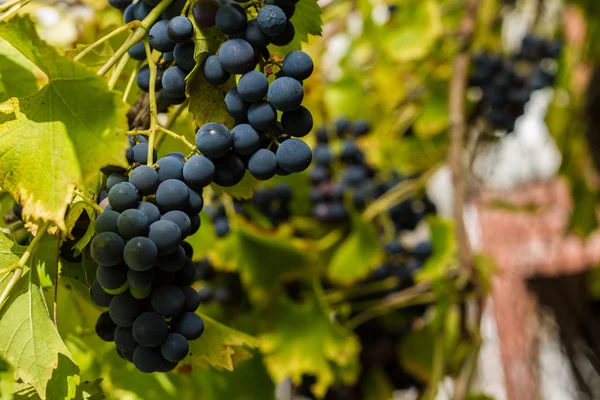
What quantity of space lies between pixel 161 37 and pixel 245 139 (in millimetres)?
87

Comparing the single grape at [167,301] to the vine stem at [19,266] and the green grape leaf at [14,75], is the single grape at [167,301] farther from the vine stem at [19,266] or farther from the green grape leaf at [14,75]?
the green grape leaf at [14,75]

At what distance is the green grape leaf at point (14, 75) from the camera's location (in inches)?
18.0

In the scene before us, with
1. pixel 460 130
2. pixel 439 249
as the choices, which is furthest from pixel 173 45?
pixel 439 249

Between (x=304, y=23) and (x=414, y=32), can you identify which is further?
(x=414, y=32)

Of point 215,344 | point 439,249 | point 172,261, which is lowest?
point 439,249

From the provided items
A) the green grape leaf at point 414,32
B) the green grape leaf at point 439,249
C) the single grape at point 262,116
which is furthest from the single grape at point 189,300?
the green grape leaf at point 414,32

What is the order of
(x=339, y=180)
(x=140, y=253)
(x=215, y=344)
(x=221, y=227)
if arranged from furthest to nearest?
1. (x=339, y=180)
2. (x=221, y=227)
3. (x=215, y=344)
4. (x=140, y=253)

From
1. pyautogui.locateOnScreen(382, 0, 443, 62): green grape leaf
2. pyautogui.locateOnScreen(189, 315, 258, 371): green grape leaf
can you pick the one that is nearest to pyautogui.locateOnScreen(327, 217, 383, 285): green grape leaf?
pyautogui.locateOnScreen(382, 0, 443, 62): green grape leaf

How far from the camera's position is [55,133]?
1.14 feet

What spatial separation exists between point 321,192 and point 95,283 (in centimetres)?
75

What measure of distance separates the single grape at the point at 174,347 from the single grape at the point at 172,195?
0.07m

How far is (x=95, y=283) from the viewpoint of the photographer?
368 millimetres

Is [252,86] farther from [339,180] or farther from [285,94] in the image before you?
[339,180]

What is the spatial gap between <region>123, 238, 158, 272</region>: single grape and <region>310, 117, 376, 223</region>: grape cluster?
778 mm
